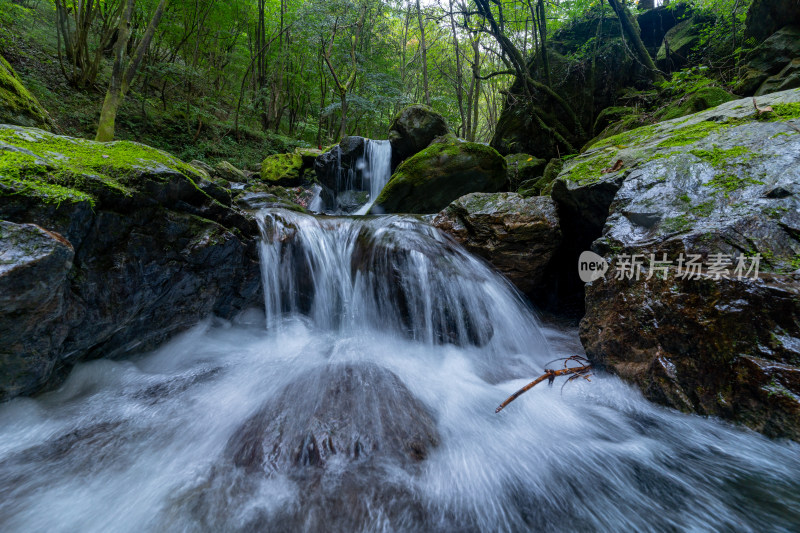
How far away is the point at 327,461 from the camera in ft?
6.21

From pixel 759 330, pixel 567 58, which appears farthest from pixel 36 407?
pixel 567 58

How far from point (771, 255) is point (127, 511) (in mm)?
4090

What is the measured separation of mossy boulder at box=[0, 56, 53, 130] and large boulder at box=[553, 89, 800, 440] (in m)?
7.01

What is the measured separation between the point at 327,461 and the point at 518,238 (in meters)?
3.61

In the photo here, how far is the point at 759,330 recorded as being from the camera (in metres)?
1.90

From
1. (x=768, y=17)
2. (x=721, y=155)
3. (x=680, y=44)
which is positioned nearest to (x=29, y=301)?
(x=721, y=155)

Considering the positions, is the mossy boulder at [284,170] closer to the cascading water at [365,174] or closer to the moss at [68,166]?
the cascading water at [365,174]

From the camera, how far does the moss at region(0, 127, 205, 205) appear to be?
2.16 meters

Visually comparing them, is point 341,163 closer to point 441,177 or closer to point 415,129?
point 415,129

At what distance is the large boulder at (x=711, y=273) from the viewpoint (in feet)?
6.11

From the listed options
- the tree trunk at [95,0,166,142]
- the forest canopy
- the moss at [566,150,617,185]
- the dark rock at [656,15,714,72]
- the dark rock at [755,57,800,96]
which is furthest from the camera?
the forest canopy

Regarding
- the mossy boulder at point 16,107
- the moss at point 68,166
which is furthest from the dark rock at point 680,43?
the mossy boulder at point 16,107

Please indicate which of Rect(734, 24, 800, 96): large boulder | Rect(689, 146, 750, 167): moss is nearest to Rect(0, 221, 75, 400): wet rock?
Rect(689, 146, 750, 167): moss

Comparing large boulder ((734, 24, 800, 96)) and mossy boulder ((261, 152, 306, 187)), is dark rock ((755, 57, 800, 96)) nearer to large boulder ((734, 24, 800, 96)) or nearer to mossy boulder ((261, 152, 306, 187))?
large boulder ((734, 24, 800, 96))
